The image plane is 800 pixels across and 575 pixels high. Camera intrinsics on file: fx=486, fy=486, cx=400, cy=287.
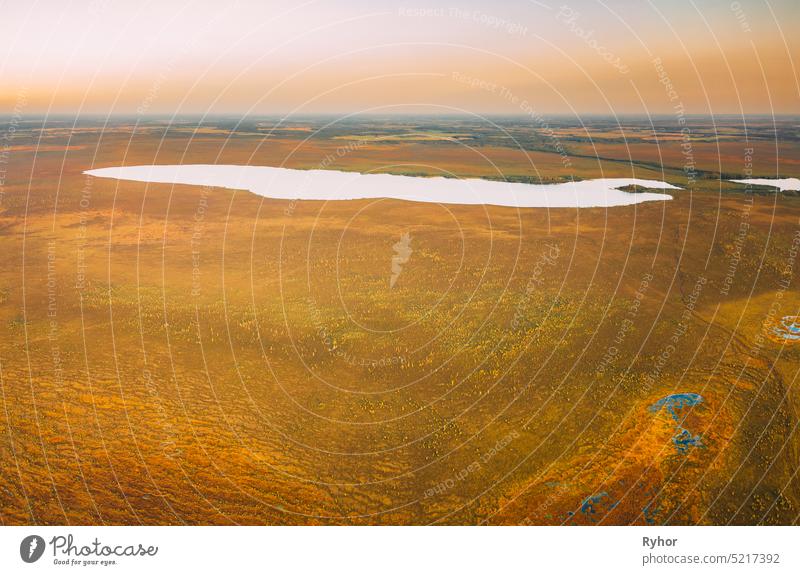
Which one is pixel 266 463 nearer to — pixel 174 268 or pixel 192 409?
pixel 192 409

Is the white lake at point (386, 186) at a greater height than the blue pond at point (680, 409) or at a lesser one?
greater

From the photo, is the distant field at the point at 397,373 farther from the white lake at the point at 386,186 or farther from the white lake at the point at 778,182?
the white lake at the point at 778,182

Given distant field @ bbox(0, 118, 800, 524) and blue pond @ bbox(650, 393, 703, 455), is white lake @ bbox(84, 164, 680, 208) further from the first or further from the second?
blue pond @ bbox(650, 393, 703, 455)

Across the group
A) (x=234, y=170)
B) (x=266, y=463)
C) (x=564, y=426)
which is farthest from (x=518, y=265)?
(x=234, y=170)
